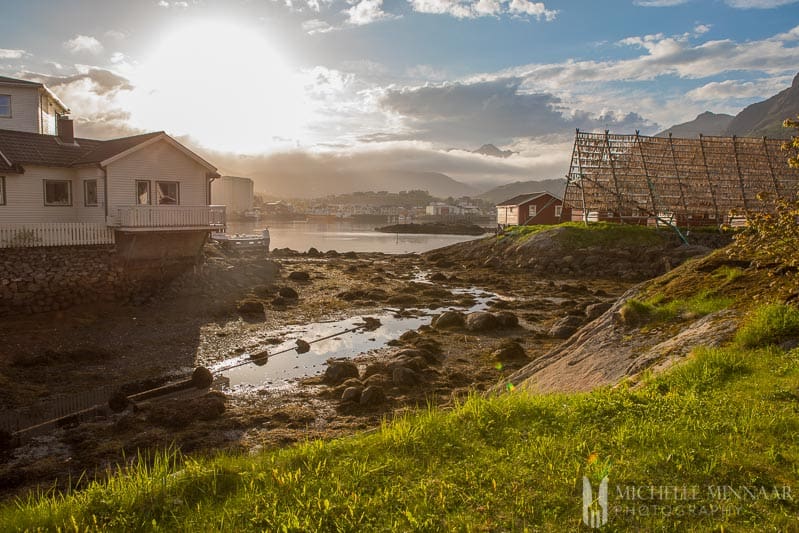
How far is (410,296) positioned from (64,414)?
21.5m

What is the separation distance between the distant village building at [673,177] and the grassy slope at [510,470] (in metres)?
45.0

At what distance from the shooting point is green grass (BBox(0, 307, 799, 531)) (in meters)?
4.58

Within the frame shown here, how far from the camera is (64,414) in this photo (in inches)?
527

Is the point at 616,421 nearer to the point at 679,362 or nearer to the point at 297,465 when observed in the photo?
the point at 679,362

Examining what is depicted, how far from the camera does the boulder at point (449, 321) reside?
23656mm

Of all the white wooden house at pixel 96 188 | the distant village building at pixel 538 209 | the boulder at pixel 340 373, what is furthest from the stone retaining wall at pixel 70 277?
the distant village building at pixel 538 209

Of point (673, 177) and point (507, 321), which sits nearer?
point (507, 321)

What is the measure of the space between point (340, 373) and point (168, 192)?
21.3m

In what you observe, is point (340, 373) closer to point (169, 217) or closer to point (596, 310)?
point (596, 310)

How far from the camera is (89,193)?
29.2m

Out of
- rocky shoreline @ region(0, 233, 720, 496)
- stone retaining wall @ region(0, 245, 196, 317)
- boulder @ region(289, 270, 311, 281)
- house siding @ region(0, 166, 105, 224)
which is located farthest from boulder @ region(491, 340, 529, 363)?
boulder @ region(289, 270, 311, 281)

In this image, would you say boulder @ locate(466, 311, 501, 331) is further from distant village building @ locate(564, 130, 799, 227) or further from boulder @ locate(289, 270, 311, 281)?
distant village building @ locate(564, 130, 799, 227)

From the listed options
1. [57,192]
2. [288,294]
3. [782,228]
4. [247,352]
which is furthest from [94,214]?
[782,228]

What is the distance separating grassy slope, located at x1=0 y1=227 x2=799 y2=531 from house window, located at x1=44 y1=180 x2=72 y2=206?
2826 centimetres
